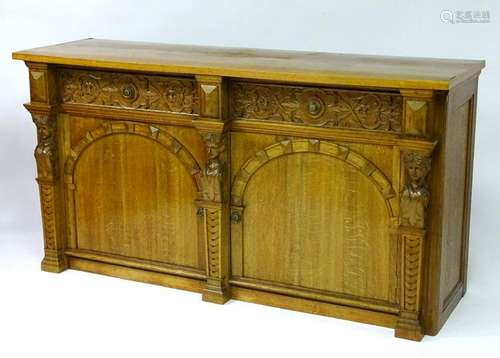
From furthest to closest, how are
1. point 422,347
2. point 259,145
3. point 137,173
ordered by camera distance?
point 137,173
point 259,145
point 422,347

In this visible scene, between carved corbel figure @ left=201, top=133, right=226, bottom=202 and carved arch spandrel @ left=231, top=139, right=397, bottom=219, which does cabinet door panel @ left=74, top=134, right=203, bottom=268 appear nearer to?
carved corbel figure @ left=201, top=133, right=226, bottom=202

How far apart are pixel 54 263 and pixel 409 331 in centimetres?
192

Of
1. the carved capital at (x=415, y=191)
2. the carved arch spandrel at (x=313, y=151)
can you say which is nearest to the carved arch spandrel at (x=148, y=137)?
the carved arch spandrel at (x=313, y=151)

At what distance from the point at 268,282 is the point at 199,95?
944mm

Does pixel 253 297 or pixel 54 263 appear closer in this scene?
pixel 253 297

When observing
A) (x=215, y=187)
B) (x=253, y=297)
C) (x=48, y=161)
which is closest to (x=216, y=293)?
(x=253, y=297)

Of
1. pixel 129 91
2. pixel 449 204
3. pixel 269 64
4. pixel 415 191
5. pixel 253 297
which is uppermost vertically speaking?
pixel 269 64

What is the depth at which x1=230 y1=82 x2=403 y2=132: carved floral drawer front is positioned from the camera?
Answer: 4.55 meters

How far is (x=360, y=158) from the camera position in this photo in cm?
466

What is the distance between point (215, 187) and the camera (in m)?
4.96

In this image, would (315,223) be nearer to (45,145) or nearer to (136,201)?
(136,201)

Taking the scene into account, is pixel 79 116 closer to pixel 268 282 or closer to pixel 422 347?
pixel 268 282

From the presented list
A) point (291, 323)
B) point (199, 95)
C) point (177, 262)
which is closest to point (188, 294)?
point (177, 262)

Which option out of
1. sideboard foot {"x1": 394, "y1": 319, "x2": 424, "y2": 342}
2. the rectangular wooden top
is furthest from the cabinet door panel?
sideboard foot {"x1": 394, "y1": 319, "x2": 424, "y2": 342}
